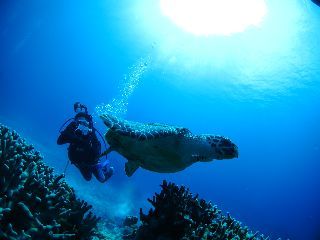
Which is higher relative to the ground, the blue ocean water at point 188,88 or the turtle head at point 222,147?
the blue ocean water at point 188,88

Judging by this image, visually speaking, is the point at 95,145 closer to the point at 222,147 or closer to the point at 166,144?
the point at 166,144

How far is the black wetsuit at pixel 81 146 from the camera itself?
7.25 m

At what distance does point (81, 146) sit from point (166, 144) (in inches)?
118

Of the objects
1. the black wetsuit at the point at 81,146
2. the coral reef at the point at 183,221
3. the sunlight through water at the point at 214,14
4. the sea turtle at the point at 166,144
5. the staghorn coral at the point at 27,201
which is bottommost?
the staghorn coral at the point at 27,201

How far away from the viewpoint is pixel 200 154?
5.43m

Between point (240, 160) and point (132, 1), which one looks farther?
point (240, 160)

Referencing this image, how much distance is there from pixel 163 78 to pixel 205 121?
19.7 metres

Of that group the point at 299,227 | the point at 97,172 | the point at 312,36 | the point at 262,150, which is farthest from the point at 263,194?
the point at 97,172

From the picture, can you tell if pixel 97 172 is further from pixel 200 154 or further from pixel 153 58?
pixel 153 58

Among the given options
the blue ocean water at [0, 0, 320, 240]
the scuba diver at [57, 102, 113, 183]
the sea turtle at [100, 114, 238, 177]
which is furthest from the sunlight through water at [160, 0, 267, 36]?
the sea turtle at [100, 114, 238, 177]

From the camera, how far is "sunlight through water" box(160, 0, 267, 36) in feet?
87.7

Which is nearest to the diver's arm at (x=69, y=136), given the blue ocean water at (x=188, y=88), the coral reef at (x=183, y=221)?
the coral reef at (x=183, y=221)

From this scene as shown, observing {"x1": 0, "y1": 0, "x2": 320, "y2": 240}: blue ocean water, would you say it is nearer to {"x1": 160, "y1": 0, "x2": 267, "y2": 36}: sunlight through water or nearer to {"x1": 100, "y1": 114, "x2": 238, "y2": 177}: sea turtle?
{"x1": 160, "y1": 0, "x2": 267, "y2": 36}: sunlight through water

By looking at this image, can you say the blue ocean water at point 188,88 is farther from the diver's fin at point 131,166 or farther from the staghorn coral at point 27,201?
the staghorn coral at point 27,201
